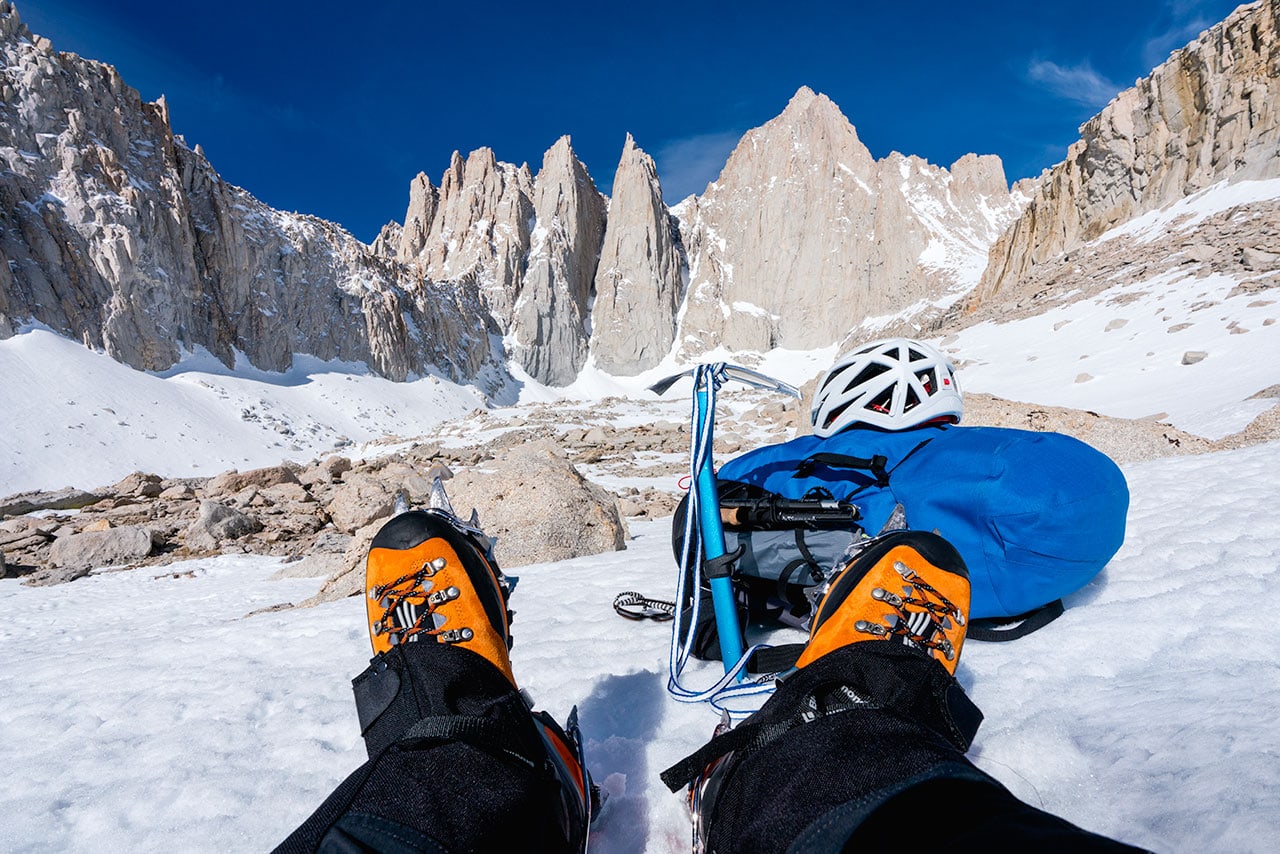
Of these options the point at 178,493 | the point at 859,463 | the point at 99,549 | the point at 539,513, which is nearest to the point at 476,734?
the point at 859,463

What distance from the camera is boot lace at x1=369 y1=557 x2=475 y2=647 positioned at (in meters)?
1.62

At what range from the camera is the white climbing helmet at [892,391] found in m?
2.30

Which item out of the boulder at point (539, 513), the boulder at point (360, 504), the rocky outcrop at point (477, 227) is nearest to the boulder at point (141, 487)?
the boulder at point (360, 504)

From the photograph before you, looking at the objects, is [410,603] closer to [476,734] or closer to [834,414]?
[476,734]

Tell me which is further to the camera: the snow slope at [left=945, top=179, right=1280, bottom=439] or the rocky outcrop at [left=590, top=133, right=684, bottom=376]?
the rocky outcrop at [left=590, top=133, right=684, bottom=376]

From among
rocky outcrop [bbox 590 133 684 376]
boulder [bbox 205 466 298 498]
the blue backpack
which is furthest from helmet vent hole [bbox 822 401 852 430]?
rocky outcrop [bbox 590 133 684 376]

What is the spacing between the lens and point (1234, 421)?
6.68m

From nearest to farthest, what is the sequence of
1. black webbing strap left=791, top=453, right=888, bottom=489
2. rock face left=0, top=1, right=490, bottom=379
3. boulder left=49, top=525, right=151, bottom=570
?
1. black webbing strap left=791, top=453, right=888, bottom=489
2. boulder left=49, top=525, right=151, bottom=570
3. rock face left=0, top=1, right=490, bottom=379

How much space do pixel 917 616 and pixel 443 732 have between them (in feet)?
3.84

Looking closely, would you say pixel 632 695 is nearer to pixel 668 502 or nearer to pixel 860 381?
pixel 860 381

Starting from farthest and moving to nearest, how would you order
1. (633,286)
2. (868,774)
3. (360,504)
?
(633,286)
(360,504)
(868,774)

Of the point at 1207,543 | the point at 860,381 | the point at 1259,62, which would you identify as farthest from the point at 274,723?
the point at 1259,62

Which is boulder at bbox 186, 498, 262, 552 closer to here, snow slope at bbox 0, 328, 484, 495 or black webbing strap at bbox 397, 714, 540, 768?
black webbing strap at bbox 397, 714, 540, 768

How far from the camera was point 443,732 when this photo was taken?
3.72ft
